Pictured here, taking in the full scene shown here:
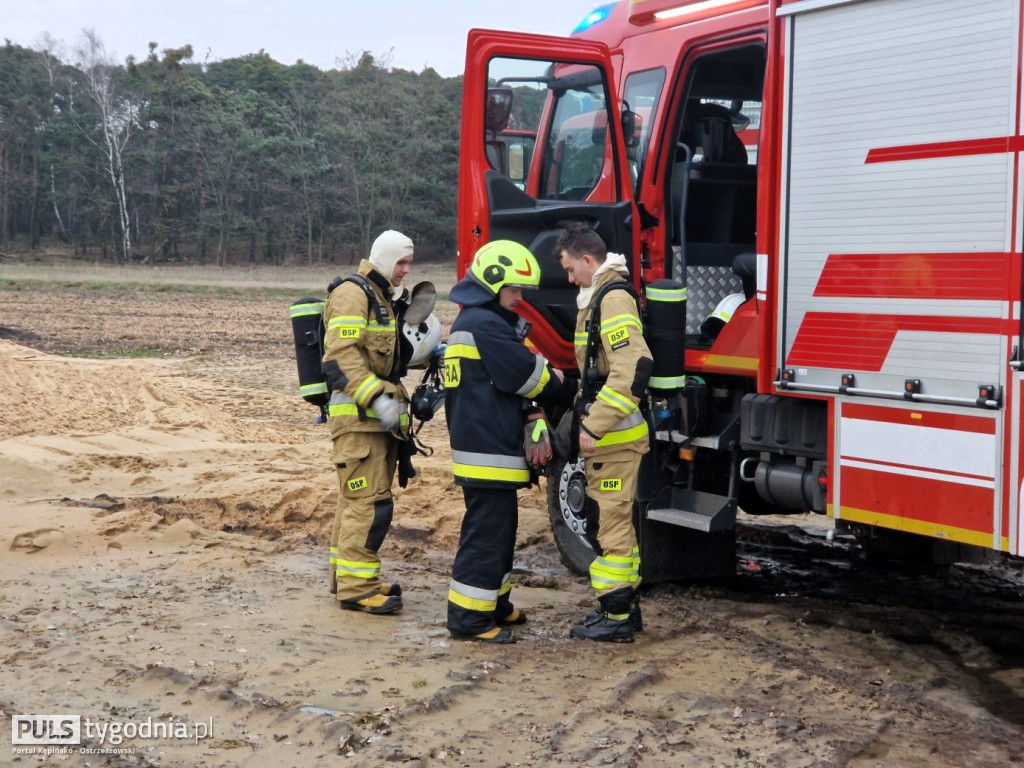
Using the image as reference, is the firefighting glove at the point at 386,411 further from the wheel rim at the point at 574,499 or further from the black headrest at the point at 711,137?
the black headrest at the point at 711,137

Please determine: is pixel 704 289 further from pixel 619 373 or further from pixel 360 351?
pixel 360 351

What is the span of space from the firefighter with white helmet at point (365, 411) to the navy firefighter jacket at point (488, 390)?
50cm

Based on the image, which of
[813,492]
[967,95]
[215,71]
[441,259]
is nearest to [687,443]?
[813,492]

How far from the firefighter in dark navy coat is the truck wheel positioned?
1002 mm

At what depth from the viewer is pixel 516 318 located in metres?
5.45

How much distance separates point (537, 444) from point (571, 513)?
1.29 metres

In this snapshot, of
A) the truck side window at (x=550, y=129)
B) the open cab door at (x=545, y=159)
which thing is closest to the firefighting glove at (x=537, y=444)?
the open cab door at (x=545, y=159)

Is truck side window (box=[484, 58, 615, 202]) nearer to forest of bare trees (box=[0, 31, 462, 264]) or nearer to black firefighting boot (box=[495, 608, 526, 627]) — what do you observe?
black firefighting boot (box=[495, 608, 526, 627])

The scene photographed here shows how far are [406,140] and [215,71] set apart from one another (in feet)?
43.2

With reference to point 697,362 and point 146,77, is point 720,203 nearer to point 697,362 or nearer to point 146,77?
point 697,362

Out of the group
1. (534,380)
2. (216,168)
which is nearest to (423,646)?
(534,380)

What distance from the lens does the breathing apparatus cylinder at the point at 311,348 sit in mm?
5926

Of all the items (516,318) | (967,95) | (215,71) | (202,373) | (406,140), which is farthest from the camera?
(215,71)

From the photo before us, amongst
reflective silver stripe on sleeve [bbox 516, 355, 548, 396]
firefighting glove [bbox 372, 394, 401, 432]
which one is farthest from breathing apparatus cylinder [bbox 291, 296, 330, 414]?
reflective silver stripe on sleeve [bbox 516, 355, 548, 396]
